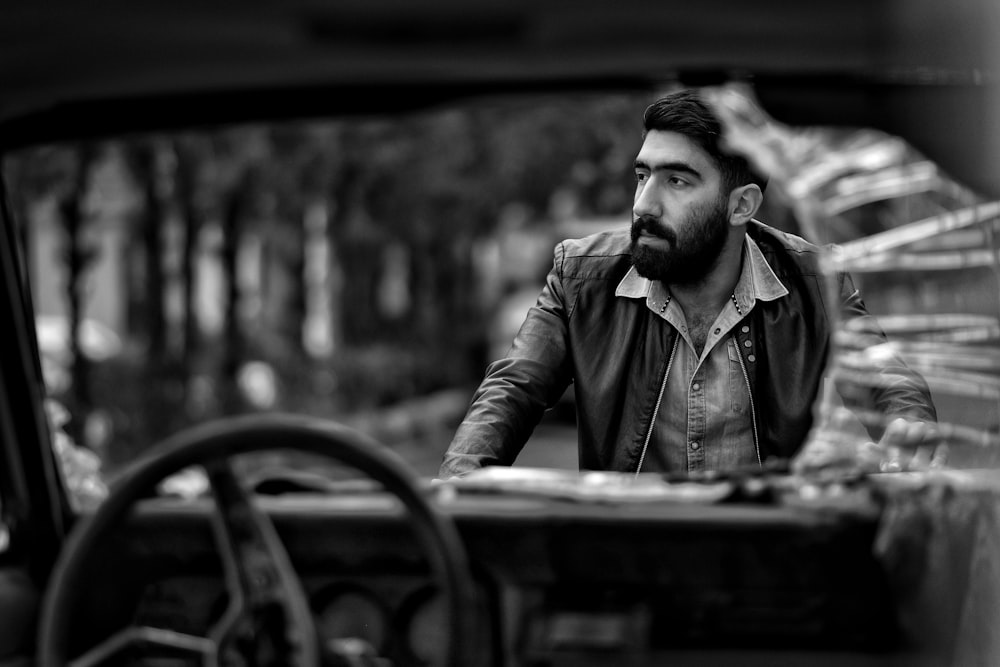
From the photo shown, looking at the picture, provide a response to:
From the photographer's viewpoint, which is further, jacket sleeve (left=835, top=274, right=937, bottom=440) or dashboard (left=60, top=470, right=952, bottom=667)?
jacket sleeve (left=835, top=274, right=937, bottom=440)

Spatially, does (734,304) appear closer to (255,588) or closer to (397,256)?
(255,588)

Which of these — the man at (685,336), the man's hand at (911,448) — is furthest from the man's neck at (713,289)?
the man's hand at (911,448)

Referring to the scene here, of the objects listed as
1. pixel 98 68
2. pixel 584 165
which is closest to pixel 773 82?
pixel 98 68

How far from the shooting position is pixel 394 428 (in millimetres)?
12445

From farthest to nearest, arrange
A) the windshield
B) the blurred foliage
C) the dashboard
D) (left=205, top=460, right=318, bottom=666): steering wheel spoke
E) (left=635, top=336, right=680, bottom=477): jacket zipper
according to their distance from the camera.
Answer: the blurred foliage, (left=635, top=336, right=680, bottom=477): jacket zipper, the windshield, the dashboard, (left=205, top=460, right=318, bottom=666): steering wheel spoke

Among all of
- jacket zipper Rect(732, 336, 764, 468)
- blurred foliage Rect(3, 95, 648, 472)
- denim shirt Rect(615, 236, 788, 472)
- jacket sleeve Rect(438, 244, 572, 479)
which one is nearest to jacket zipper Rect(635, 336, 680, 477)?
denim shirt Rect(615, 236, 788, 472)

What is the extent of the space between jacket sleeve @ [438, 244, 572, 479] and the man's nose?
0.25m

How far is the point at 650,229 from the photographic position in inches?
99.2

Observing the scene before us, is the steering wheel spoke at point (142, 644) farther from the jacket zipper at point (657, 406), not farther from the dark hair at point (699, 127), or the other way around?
the dark hair at point (699, 127)

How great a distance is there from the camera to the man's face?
98.1 inches

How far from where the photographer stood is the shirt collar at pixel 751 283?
101 inches

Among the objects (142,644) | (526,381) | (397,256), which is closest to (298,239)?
(397,256)

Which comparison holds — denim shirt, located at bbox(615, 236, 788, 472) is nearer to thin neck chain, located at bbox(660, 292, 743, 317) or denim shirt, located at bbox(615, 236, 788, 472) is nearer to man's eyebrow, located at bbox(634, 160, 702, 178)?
thin neck chain, located at bbox(660, 292, 743, 317)

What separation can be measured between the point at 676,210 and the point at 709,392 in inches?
12.8
